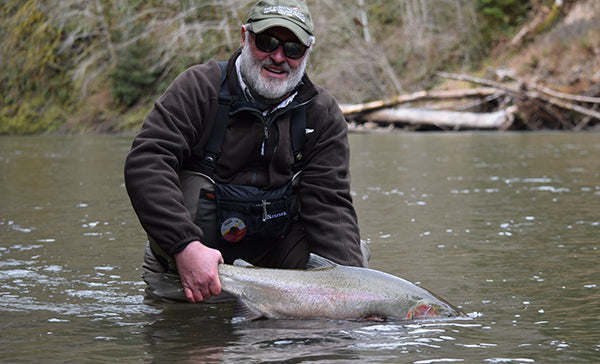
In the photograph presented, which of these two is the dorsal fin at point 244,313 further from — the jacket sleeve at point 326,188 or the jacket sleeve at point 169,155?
the jacket sleeve at point 326,188

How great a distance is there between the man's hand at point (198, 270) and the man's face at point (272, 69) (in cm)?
87

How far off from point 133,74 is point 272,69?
26.9 m

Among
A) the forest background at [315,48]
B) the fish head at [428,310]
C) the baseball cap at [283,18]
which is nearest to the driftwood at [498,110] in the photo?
the forest background at [315,48]

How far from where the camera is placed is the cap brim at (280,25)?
11.8 ft

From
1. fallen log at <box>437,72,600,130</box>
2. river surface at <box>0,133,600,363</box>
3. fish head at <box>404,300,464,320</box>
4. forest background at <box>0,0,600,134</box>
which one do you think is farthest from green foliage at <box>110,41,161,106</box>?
fish head at <box>404,300,464,320</box>

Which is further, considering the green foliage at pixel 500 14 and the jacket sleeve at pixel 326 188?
the green foliage at pixel 500 14

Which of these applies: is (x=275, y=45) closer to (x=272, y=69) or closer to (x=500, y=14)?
(x=272, y=69)

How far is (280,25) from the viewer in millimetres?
3580

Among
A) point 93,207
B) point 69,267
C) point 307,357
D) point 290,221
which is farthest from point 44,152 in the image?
point 307,357

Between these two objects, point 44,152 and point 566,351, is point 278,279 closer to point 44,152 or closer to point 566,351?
point 566,351

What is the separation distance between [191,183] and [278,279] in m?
0.75

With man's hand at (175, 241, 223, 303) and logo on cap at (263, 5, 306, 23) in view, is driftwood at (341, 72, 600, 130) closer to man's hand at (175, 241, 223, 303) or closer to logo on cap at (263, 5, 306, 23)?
logo on cap at (263, 5, 306, 23)

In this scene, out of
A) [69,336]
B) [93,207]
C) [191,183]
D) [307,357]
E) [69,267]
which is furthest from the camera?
[93,207]

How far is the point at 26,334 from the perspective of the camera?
10.6 feet
